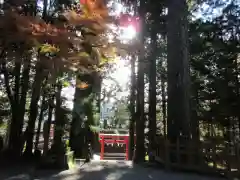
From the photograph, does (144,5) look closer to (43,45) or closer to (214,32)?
(214,32)

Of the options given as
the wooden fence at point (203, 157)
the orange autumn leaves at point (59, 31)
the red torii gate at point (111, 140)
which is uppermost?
the orange autumn leaves at point (59, 31)

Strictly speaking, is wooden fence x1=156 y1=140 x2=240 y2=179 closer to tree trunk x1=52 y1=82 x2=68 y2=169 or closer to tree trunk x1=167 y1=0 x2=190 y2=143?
tree trunk x1=167 y1=0 x2=190 y2=143

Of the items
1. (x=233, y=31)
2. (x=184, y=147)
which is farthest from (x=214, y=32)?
(x=184, y=147)

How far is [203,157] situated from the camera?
8000 mm

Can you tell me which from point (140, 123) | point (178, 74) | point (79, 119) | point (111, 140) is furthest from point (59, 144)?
point (111, 140)

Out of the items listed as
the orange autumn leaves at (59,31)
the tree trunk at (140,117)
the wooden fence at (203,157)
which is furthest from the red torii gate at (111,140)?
the orange autumn leaves at (59,31)

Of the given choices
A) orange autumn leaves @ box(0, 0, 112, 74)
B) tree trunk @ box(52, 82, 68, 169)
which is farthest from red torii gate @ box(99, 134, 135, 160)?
orange autumn leaves @ box(0, 0, 112, 74)

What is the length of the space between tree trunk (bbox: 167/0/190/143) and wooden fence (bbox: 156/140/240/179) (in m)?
0.63

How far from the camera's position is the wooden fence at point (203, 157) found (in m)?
7.48

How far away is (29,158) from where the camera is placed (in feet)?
30.1

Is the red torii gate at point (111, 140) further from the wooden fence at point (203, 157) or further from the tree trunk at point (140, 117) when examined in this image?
the wooden fence at point (203, 157)

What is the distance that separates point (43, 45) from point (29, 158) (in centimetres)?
763

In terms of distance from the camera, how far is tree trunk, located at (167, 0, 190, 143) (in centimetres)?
938

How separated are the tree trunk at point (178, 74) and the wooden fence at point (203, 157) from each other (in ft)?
2.08
